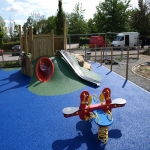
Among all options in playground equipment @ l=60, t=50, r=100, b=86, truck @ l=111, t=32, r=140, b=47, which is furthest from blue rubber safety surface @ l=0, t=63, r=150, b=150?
truck @ l=111, t=32, r=140, b=47

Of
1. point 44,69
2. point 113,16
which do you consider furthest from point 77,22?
point 44,69

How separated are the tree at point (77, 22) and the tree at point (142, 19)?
508 inches

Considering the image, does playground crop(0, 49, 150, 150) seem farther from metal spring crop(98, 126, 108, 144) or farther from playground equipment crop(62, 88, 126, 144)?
playground equipment crop(62, 88, 126, 144)

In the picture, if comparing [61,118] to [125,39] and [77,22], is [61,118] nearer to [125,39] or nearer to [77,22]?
[125,39]

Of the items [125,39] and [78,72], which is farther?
[125,39]

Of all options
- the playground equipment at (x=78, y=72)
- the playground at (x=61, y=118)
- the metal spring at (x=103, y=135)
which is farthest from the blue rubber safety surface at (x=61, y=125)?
the playground equipment at (x=78, y=72)

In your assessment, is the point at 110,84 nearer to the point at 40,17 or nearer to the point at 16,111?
the point at 16,111

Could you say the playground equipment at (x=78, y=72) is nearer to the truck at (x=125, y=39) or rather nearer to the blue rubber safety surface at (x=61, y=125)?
the blue rubber safety surface at (x=61, y=125)

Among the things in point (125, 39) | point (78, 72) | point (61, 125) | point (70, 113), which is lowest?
point (61, 125)

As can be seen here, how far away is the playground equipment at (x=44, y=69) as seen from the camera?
9336 millimetres

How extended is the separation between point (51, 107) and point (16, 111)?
1219 mm

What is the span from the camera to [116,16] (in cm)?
3466

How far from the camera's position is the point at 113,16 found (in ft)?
114

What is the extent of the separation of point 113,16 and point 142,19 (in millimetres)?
5555
